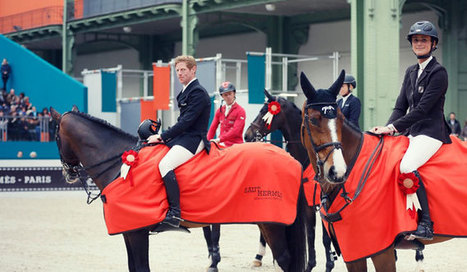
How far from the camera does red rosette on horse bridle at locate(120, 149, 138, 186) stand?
692 cm

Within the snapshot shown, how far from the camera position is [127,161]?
6.91 metres

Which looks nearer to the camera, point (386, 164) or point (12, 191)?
point (386, 164)

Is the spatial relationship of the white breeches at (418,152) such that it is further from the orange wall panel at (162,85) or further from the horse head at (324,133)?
the orange wall panel at (162,85)

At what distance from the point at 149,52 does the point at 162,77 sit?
1198 centimetres

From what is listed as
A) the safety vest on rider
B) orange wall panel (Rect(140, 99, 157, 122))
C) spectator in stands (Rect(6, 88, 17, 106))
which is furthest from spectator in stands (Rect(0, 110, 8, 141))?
→ the safety vest on rider

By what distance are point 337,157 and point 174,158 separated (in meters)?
2.39

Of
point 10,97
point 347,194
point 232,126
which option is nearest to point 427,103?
point 347,194

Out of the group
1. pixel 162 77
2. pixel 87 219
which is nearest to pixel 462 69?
pixel 162 77

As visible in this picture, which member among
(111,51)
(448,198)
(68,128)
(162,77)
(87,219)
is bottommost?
(87,219)

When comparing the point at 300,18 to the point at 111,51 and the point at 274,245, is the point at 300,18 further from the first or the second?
the point at 274,245

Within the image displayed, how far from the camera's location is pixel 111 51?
126 ft

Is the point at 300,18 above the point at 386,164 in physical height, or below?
above

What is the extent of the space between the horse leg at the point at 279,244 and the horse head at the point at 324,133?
2245 mm

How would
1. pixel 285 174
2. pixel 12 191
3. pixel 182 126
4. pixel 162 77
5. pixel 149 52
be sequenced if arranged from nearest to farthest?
pixel 182 126 < pixel 285 174 < pixel 12 191 < pixel 162 77 < pixel 149 52
